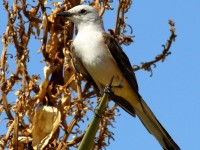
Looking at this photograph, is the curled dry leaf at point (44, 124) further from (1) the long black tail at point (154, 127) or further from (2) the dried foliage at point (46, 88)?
(1) the long black tail at point (154, 127)

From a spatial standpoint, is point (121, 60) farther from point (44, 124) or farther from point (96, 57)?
point (44, 124)

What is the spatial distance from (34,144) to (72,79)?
0.38m

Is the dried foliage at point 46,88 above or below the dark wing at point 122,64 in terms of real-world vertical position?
below

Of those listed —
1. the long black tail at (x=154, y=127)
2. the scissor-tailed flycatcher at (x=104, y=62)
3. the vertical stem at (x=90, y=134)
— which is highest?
the scissor-tailed flycatcher at (x=104, y=62)

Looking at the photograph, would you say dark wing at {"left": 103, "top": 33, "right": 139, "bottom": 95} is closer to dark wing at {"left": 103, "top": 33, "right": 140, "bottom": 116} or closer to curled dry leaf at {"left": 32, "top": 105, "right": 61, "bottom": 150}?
dark wing at {"left": 103, "top": 33, "right": 140, "bottom": 116}

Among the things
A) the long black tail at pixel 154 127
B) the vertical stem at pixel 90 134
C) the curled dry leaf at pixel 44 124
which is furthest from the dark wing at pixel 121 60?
the vertical stem at pixel 90 134

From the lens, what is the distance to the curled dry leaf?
2156 mm

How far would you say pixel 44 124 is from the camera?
221cm

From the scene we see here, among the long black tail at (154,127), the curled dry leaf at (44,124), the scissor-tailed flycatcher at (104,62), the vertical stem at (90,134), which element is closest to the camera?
the vertical stem at (90,134)

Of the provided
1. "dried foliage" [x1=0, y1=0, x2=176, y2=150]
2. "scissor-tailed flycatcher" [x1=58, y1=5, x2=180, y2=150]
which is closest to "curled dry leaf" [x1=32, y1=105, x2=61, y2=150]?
"dried foliage" [x1=0, y1=0, x2=176, y2=150]

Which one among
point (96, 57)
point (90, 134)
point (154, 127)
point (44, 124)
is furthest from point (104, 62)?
point (90, 134)

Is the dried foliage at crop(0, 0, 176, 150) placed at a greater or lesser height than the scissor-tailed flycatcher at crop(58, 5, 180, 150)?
lesser

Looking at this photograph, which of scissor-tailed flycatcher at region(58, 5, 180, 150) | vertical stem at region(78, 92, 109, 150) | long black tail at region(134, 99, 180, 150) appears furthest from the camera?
scissor-tailed flycatcher at region(58, 5, 180, 150)

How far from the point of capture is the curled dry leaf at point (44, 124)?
84.9 inches
